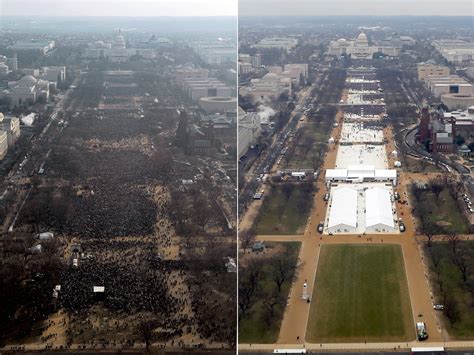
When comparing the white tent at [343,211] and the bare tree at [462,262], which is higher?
the white tent at [343,211]

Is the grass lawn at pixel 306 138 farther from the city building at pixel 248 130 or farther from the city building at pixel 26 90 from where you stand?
the city building at pixel 26 90

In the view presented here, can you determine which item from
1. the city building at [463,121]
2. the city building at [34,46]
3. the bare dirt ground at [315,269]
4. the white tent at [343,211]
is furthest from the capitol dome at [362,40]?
the white tent at [343,211]

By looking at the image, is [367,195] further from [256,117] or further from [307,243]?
[256,117]

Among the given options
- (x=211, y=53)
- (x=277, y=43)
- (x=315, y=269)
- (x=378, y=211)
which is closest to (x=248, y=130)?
(x=211, y=53)

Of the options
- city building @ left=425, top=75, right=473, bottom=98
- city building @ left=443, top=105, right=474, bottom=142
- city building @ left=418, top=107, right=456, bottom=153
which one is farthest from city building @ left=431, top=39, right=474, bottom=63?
city building @ left=418, top=107, right=456, bottom=153

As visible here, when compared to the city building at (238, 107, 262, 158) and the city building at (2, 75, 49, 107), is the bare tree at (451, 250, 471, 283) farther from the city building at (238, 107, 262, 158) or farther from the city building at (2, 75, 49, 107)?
the city building at (2, 75, 49, 107)

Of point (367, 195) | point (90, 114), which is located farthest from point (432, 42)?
point (367, 195)
